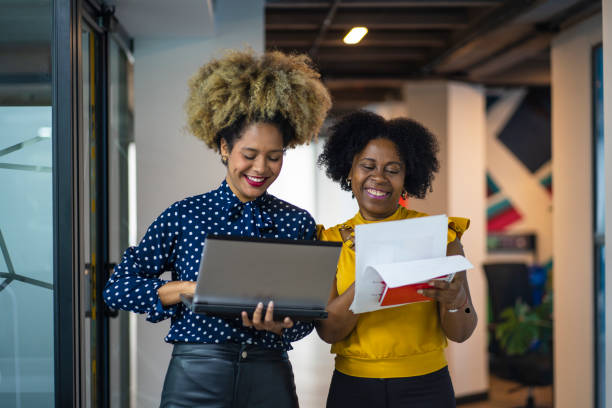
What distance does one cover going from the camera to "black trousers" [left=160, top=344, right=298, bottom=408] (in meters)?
1.53

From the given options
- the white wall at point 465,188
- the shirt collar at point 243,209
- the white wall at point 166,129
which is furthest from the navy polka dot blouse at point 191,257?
the white wall at point 465,188

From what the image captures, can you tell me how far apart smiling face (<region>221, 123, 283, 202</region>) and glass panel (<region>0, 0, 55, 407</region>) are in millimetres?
785

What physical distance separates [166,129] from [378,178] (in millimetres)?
1729

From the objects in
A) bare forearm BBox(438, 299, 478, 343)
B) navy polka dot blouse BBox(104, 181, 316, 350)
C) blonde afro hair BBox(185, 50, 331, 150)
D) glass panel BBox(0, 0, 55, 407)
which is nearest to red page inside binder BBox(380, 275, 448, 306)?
bare forearm BBox(438, 299, 478, 343)

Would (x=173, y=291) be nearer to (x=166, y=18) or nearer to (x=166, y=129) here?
(x=166, y=18)

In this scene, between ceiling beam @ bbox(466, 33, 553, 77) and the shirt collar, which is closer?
the shirt collar

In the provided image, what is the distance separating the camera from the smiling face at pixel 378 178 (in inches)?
73.0

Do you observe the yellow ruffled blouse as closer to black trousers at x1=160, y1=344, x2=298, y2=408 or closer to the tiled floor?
black trousers at x1=160, y1=344, x2=298, y2=408

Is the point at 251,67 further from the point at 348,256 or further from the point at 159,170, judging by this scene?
the point at 159,170

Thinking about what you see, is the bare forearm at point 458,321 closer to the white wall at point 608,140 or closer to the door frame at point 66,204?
the white wall at point 608,140

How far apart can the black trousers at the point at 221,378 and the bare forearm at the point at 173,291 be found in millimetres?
126

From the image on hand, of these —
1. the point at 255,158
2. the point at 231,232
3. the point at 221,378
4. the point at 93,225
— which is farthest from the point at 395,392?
the point at 93,225

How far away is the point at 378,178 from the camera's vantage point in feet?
6.09

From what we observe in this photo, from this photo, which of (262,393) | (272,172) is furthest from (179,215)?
(262,393)
